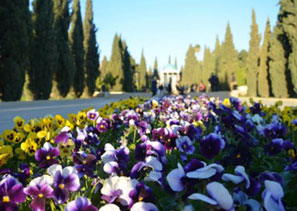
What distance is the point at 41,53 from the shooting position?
63.6 ft

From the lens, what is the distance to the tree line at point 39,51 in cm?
1554

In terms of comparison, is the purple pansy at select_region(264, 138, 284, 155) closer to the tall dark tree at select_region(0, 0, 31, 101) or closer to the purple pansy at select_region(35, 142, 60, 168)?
the purple pansy at select_region(35, 142, 60, 168)

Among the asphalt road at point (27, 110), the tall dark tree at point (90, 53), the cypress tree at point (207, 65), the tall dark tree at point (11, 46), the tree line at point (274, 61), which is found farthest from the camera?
the cypress tree at point (207, 65)

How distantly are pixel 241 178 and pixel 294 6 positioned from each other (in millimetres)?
19635

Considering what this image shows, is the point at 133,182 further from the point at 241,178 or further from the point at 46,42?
the point at 46,42

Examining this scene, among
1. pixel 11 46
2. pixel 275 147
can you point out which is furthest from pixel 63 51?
pixel 275 147

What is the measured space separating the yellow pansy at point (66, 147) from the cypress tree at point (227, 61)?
40819 mm

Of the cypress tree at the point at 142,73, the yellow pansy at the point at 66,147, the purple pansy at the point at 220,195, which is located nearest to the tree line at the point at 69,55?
the yellow pansy at the point at 66,147

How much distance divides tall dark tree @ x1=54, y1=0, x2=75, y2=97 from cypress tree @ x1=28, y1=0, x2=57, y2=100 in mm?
3304

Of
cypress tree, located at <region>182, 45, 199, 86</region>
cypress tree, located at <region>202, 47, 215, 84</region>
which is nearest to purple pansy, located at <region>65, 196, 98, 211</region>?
cypress tree, located at <region>202, 47, 215, 84</region>

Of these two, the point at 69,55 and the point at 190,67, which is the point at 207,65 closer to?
the point at 190,67


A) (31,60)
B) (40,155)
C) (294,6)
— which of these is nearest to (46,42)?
(31,60)

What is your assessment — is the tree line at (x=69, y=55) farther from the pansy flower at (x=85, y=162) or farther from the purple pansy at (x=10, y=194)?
the purple pansy at (x=10, y=194)

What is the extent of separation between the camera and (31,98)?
19.9m
